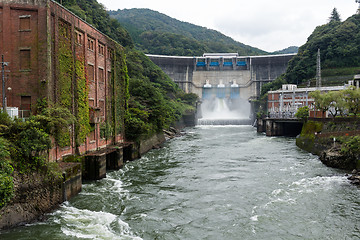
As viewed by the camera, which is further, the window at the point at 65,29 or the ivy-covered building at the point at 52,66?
the window at the point at 65,29

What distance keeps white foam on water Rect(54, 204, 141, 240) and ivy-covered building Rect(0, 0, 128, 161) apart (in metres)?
5.24

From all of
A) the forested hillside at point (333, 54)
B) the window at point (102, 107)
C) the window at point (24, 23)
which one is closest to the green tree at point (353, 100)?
the window at point (102, 107)

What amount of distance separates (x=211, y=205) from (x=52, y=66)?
14.3 meters

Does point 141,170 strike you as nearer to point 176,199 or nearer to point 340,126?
point 176,199

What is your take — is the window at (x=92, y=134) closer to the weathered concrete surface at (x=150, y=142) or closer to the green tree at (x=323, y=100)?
the weathered concrete surface at (x=150, y=142)

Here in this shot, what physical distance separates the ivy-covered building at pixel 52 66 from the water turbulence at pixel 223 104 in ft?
275

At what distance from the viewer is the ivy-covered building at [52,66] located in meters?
21.1

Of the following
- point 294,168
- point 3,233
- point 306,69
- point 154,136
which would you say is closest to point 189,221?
point 3,233

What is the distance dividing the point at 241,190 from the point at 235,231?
22.4ft

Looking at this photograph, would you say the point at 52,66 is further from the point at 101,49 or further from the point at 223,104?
the point at 223,104

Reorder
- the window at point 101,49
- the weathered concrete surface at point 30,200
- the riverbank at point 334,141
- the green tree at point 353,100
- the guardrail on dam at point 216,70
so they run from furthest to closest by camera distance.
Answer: the guardrail on dam at point 216,70 → the green tree at point 353,100 → the window at point 101,49 → the riverbank at point 334,141 → the weathered concrete surface at point 30,200

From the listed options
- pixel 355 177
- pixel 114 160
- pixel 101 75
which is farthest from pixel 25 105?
pixel 355 177

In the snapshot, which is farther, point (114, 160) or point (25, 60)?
point (114, 160)

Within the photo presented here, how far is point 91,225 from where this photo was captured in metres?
15.5
